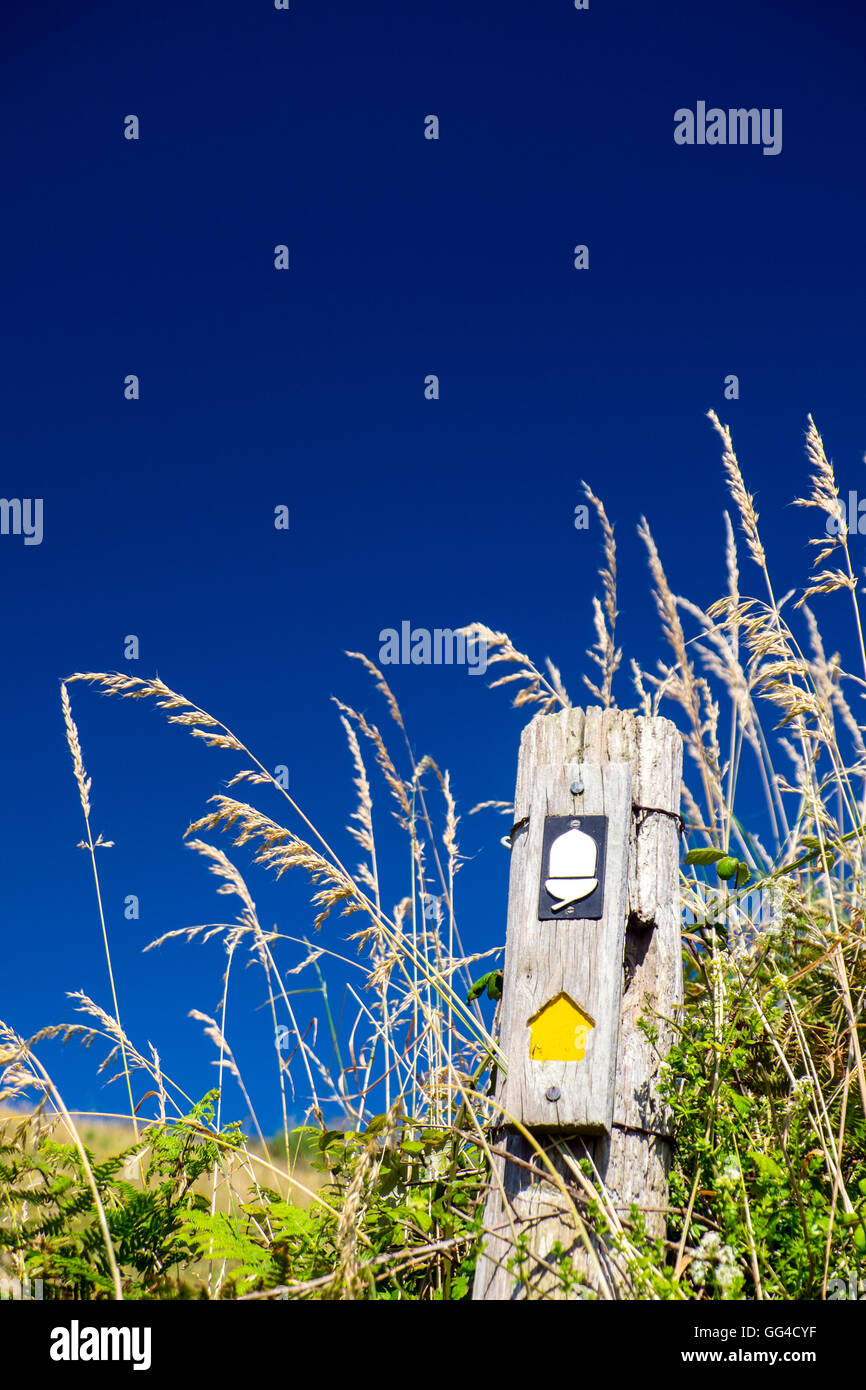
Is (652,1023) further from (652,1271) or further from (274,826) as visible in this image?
(274,826)

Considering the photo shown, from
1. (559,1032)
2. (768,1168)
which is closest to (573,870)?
(559,1032)

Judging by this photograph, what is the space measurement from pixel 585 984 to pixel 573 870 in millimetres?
233

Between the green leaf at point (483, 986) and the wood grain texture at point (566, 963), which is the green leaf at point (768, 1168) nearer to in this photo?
the wood grain texture at point (566, 963)

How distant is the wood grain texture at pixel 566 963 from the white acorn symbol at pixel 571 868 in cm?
3

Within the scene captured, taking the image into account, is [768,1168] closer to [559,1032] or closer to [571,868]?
[559,1032]

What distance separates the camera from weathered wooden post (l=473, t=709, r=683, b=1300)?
182 cm

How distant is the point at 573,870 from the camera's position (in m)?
2.04

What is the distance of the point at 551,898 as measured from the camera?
2029 millimetres

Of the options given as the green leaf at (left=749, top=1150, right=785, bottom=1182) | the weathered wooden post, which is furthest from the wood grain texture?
the green leaf at (left=749, top=1150, right=785, bottom=1182)

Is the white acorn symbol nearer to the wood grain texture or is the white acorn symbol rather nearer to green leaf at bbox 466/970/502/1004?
the wood grain texture

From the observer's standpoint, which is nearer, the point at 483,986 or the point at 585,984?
the point at 585,984

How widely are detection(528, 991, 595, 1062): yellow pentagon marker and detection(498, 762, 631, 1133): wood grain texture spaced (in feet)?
0.04
